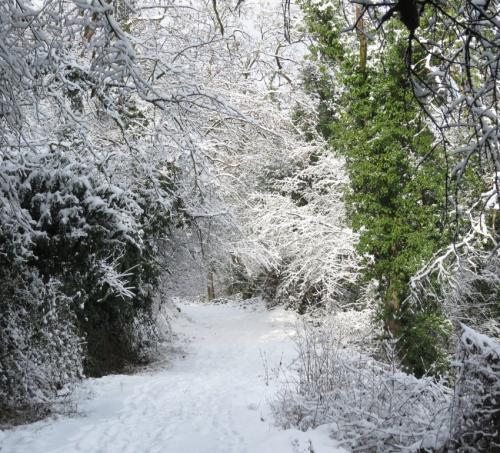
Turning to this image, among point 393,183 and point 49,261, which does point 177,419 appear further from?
point 393,183

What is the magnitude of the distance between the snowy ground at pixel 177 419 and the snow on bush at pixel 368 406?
228mm

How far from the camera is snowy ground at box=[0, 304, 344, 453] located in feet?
15.3

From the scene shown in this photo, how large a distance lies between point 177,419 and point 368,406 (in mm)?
2456

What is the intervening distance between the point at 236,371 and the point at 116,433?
516 centimetres

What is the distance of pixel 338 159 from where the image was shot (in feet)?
49.2

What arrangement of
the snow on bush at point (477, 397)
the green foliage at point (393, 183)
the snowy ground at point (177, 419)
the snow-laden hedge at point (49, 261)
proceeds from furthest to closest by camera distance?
the green foliage at point (393, 183) → the snow-laden hedge at point (49, 261) → the snowy ground at point (177, 419) → the snow on bush at point (477, 397)

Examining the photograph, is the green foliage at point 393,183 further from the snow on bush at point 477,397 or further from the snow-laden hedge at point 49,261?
the snow on bush at point 477,397

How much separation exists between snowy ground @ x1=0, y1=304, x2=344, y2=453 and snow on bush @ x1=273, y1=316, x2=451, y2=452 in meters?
0.23

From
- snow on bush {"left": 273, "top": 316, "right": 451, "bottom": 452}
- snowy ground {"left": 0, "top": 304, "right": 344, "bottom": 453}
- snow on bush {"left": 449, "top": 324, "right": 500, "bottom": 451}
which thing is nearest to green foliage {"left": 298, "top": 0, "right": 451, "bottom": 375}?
snowy ground {"left": 0, "top": 304, "right": 344, "bottom": 453}

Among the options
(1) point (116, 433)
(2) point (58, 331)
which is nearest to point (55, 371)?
(2) point (58, 331)

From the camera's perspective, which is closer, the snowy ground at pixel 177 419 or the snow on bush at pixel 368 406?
the snow on bush at pixel 368 406

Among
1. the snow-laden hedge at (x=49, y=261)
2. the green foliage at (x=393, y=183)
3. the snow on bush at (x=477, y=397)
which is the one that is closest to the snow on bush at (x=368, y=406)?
the snow on bush at (x=477, y=397)

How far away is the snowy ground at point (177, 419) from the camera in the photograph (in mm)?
4672

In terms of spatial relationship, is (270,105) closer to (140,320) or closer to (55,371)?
(140,320)
